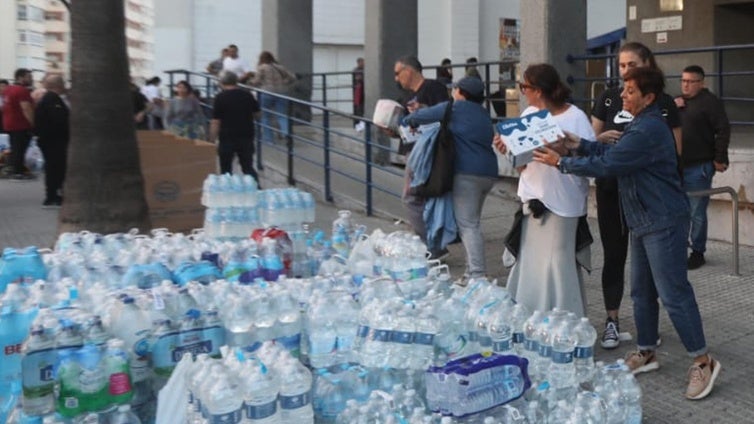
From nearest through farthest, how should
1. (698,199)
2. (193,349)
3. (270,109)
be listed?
(193,349) < (698,199) < (270,109)

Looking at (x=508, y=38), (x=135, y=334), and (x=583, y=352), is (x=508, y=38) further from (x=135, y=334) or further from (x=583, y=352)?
(x=135, y=334)

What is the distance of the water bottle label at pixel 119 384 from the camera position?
11.2 feet

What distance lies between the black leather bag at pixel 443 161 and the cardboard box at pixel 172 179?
11.5 ft

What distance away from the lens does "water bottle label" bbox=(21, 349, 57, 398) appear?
3.39m

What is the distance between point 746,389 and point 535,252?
59.2 inches

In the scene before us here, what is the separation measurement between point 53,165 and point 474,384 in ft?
29.9

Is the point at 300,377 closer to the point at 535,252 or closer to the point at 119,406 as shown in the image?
the point at 119,406

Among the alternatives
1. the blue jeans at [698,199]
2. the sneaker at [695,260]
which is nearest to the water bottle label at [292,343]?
the blue jeans at [698,199]

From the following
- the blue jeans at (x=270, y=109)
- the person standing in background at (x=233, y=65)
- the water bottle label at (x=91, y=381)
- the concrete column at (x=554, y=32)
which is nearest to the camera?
the water bottle label at (x=91, y=381)

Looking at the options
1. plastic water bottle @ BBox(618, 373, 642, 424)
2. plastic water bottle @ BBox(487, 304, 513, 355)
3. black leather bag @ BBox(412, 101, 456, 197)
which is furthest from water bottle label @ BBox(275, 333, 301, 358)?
black leather bag @ BBox(412, 101, 456, 197)

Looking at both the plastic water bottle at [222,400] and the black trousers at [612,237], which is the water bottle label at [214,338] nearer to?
the plastic water bottle at [222,400]

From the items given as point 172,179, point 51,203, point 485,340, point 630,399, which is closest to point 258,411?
point 485,340

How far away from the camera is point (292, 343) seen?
4023mm

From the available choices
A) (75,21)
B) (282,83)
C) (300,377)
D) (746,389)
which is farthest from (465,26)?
(300,377)
